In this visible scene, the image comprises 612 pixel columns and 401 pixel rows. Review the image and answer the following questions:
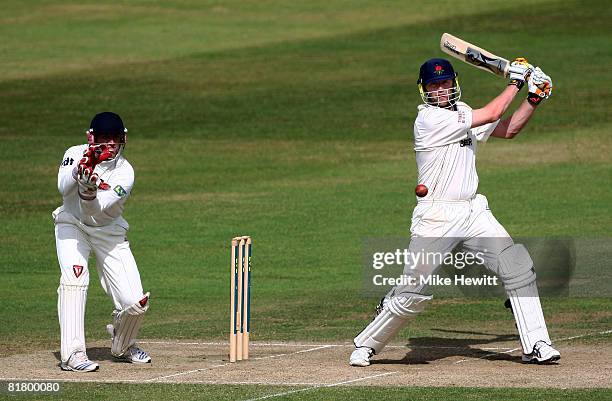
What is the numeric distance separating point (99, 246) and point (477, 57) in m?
3.30

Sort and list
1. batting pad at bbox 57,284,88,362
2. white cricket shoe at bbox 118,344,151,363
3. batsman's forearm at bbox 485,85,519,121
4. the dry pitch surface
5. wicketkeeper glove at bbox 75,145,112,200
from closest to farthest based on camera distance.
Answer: the dry pitch surface, wicketkeeper glove at bbox 75,145,112,200, batsman's forearm at bbox 485,85,519,121, batting pad at bbox 57,284,88,362, white cricket shoe at bbox 118,344,151,363

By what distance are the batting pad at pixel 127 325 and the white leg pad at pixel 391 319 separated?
65.4 inches

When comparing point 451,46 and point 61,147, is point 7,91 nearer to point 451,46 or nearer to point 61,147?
point 61,147

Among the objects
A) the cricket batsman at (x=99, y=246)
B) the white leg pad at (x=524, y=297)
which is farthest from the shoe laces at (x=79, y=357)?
the white leg pad at (x=524, y=297)

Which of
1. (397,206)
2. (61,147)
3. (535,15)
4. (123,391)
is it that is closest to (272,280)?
(397,206)

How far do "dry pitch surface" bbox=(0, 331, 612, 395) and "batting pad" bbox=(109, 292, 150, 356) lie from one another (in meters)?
0.15

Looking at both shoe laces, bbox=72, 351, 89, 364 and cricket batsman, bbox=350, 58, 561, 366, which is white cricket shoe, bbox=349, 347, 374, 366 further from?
shoe laces, bbox=72, 351, 89, 364

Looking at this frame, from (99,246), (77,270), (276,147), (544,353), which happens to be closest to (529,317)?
(544,353)

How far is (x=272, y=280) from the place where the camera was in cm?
1493

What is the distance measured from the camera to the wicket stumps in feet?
32.9

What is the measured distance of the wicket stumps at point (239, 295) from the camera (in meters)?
10.0

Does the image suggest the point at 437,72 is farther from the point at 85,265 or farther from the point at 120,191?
the point at 85,265

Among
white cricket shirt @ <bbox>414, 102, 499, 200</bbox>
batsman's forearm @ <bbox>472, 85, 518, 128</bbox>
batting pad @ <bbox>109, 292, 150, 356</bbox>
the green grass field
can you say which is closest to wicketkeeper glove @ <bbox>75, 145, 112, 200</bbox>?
batting pad @ <bbox>109, 292, 150, 356</bbox>

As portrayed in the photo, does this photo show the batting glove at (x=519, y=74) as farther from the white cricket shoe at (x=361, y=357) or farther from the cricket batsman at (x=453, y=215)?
the white cricket shoe at (x=361, y=357)
